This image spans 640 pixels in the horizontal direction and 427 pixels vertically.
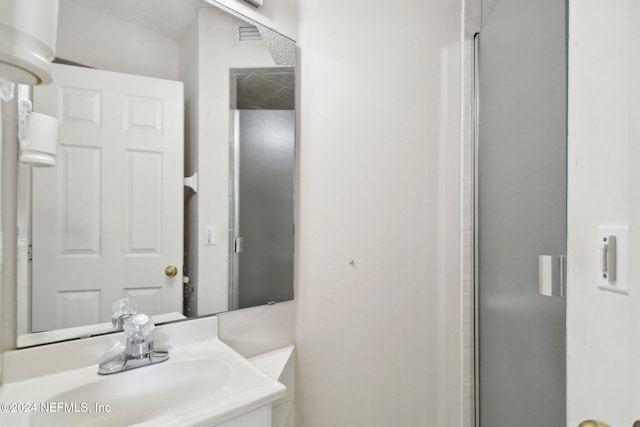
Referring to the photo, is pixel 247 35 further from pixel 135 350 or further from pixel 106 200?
pixel 135 350

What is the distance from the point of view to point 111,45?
93 cm

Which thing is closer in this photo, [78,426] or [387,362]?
[78,426]

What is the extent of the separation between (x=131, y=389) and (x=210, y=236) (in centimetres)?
50

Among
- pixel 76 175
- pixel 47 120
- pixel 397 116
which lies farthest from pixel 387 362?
pixel 47 120

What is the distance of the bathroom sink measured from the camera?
75cm

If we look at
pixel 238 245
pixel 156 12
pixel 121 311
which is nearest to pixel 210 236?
pixel 238 245

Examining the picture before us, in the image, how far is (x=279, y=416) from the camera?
117 cm
